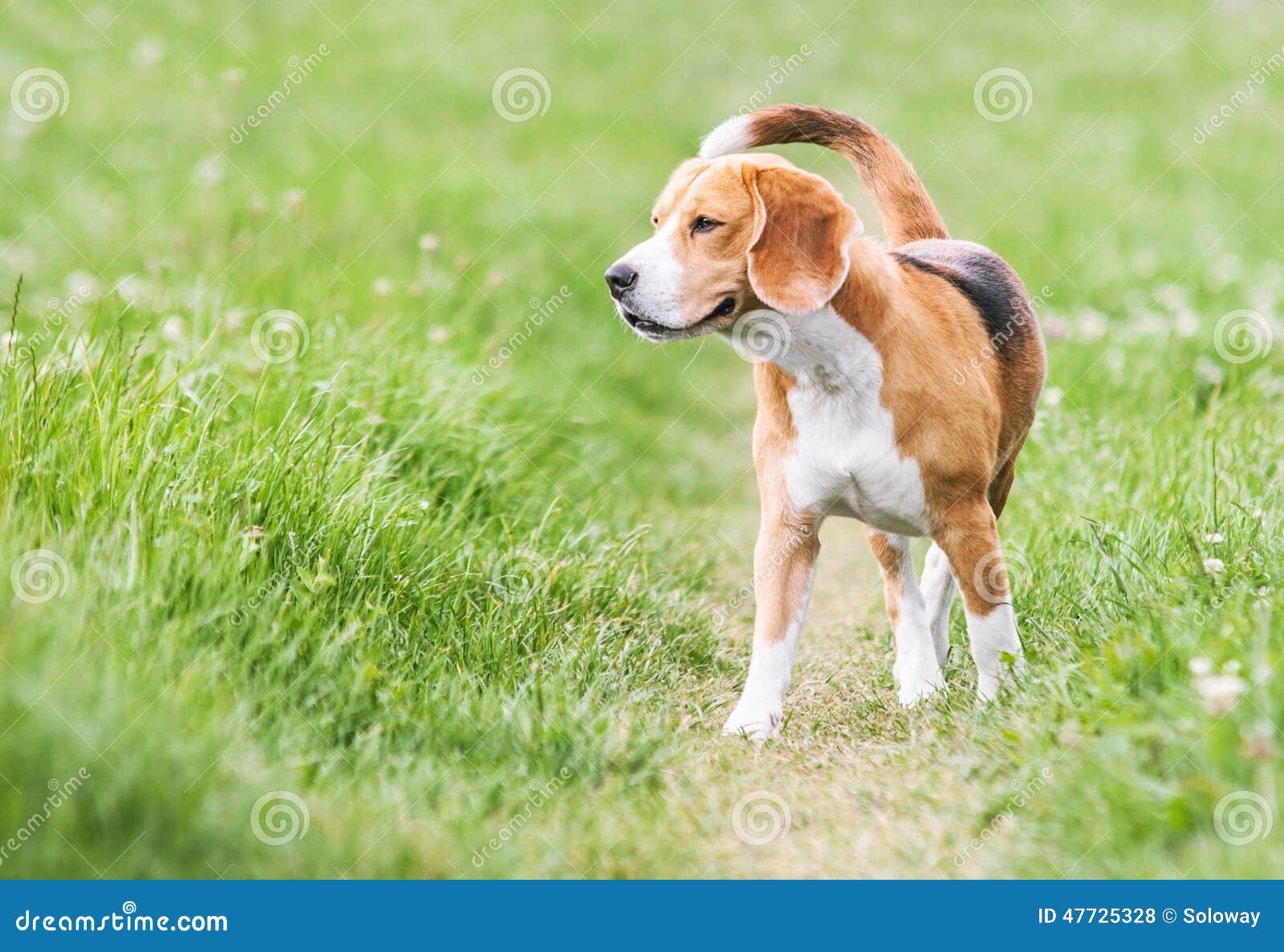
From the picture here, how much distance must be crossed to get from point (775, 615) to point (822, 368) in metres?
0.74

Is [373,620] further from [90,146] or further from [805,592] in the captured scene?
[90,146]

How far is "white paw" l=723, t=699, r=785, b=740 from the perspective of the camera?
3.78m

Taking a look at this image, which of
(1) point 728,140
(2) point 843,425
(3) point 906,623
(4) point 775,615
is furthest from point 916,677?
(1) point 728,140

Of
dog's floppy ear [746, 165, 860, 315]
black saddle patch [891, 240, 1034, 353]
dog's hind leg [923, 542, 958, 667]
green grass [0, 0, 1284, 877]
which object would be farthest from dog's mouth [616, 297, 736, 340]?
dog's hind leg [923, 542, 958, 667]

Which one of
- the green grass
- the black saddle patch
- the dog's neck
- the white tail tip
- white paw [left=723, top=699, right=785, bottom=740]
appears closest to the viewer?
the green grass

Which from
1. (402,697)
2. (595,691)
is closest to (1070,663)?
(595,691)

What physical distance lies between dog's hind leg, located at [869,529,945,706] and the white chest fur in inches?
24.7

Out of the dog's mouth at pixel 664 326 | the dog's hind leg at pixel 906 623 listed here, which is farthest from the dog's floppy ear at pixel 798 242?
the dog's hind leg at pixel 906 623

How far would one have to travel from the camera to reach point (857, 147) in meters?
4.52

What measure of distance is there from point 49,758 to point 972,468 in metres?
2.53

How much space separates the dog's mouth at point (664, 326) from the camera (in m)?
3.55

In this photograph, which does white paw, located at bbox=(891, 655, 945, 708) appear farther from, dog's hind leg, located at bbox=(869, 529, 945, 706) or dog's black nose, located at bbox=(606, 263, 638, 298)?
dog's black nose, located at bbox=(606, 263, 638, 298)

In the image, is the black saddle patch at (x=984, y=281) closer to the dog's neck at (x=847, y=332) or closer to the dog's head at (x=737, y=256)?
the dog's neck at (x=847, y=332)

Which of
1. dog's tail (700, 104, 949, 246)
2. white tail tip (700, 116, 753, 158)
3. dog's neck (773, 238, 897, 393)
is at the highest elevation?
dog's tail (700, 104, 949, 246)
